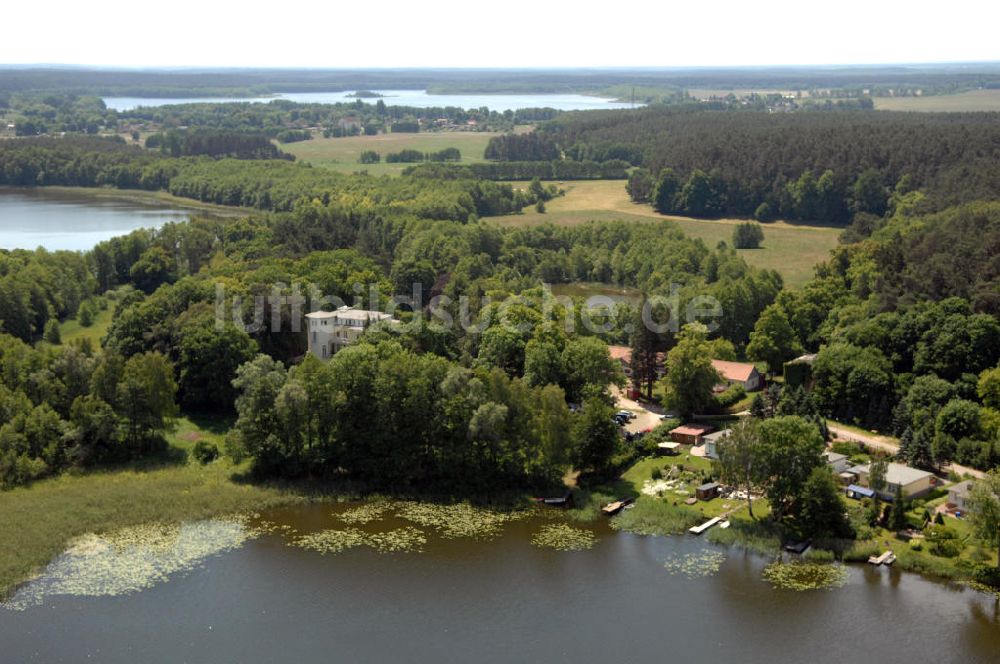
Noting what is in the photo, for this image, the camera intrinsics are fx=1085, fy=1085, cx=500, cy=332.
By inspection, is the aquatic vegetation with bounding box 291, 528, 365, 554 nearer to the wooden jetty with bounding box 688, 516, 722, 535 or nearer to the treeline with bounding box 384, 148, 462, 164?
the wooden jetty with bounding box 688, 516, 722, 535

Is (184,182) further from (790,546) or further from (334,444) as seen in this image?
(790,546)

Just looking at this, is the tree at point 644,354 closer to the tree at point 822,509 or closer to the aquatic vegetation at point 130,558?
the tree at point 822,509

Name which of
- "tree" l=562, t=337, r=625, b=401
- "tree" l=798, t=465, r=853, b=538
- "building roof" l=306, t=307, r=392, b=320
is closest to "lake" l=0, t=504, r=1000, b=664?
"tree" l=798, t=465, r=853, b=538

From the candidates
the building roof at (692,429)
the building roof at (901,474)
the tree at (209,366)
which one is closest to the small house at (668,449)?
the building roof at (692,429)

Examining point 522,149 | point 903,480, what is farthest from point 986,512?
point 522,149

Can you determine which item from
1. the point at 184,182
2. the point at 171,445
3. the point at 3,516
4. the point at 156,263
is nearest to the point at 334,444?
the point at 171,445

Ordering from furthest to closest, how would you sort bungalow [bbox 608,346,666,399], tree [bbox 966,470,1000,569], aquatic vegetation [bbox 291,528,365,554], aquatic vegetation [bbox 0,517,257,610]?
bungalow [bbox 608,346,666,399] < aquatic vegetation [bbox 291,528,365,554] < aquatic vegetation [bbox 0,517,257,610] < tree [bbox 966,470,1000,569]
